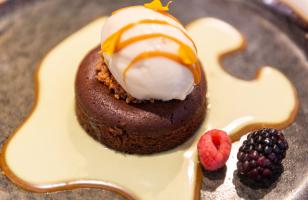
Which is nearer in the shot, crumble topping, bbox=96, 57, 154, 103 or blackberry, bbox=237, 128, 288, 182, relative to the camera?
blackberry, bbox=237, 128, 288, 182

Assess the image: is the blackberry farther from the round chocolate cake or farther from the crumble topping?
the crumble topping

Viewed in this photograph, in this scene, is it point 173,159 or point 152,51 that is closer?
point 152,51

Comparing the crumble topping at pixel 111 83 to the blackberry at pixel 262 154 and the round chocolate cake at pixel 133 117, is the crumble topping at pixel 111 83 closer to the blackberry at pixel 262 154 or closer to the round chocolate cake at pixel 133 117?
the round chocolate cake at pixel 133 117

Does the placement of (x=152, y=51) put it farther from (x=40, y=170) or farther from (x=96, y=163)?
(x=40, y=170)

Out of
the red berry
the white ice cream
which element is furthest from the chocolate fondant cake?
the red berry

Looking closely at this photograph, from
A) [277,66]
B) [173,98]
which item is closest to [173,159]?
[173,98]
